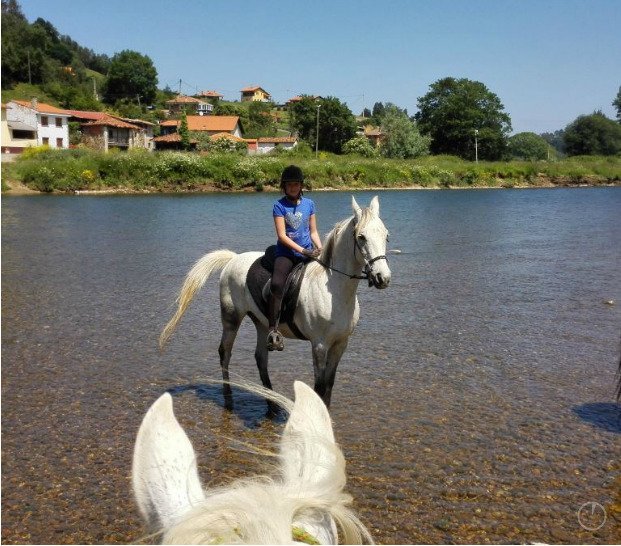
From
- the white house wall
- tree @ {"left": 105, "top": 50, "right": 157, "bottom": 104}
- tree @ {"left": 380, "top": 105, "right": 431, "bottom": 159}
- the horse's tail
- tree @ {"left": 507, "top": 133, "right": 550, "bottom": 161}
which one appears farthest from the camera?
tree @ {"left": 507, "top": 133, "right": 550, "bottom": 161}

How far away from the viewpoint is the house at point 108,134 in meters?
75.9

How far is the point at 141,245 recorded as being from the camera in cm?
2284

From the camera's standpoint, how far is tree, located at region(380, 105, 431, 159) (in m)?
78.4

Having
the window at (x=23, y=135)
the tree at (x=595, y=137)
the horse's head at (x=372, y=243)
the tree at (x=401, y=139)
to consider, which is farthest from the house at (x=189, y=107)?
the horse's head at (x=372, y=243)

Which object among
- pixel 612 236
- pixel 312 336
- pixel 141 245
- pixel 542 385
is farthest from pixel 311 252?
pixel 612 236

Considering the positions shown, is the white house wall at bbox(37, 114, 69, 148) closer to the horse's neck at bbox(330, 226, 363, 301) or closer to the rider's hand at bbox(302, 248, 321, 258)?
the rider's hand at bbox(302, 248, 321, 258)

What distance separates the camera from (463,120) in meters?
88.7

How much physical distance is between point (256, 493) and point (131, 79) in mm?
124931

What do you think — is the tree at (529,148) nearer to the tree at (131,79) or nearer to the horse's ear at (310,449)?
the tree at (131,79)

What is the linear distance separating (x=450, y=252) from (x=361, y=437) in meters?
16.0

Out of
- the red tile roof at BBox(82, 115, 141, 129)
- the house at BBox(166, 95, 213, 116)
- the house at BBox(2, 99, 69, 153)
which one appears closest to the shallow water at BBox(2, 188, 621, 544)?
the house at BBox(2, 99, 69, 153)

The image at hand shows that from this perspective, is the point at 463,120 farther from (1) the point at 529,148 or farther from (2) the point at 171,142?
(1) the point at 529,148

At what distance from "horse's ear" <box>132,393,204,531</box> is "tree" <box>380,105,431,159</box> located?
78180 millimetres

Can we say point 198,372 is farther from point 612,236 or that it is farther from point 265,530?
point 612,236
